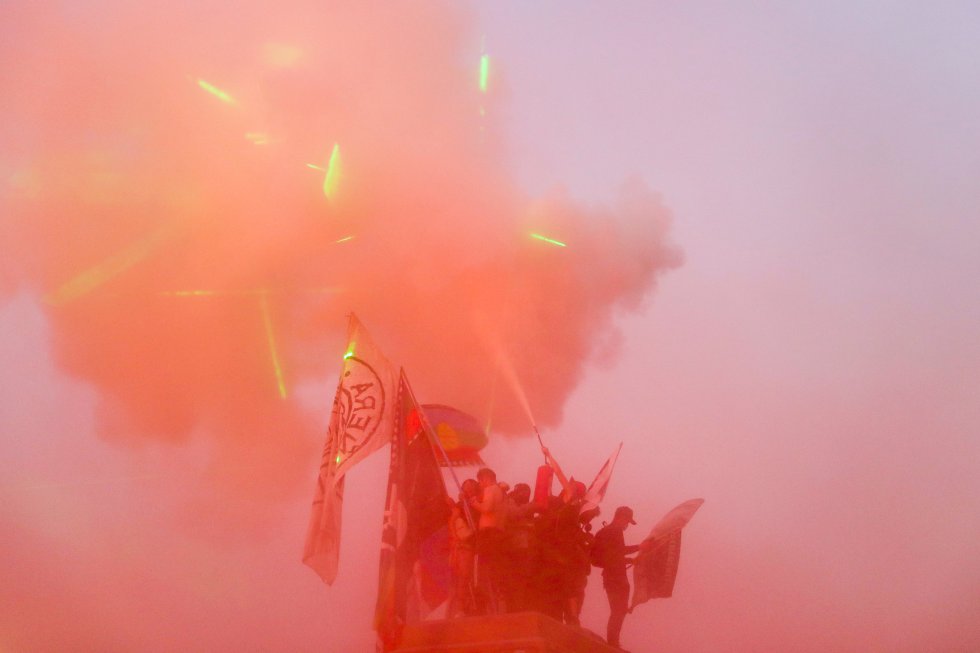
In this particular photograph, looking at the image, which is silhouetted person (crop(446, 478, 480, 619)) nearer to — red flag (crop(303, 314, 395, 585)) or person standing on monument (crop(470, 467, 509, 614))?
person standing on monument (crop(470, 467, 509, 614))

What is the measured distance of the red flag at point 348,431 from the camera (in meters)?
11.6

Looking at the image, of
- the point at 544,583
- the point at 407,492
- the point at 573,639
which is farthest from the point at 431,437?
the point at 573,639

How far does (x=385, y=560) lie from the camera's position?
11258 mm

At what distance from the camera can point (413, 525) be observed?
1186 centimetres

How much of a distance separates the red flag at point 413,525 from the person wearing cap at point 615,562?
2039mm

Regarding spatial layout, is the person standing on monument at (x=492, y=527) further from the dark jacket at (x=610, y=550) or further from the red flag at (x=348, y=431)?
the red flag at (x=348, y=431)

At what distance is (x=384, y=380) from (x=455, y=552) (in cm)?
264

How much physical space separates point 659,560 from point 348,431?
445cm

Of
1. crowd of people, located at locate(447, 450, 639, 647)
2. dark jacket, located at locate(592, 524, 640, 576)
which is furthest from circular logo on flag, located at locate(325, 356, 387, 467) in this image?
dark jacket, located at locate(592, 524, 640, 576)

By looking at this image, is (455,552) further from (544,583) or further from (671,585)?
(671,585)

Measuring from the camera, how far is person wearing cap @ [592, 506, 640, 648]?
11.6m

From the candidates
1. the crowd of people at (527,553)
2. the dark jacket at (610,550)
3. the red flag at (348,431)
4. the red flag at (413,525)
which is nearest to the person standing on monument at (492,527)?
the crowd of people at (527,553)

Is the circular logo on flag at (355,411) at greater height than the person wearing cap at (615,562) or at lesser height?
greater

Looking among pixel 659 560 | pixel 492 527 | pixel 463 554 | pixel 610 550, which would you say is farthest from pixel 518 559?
pixel 659 560
